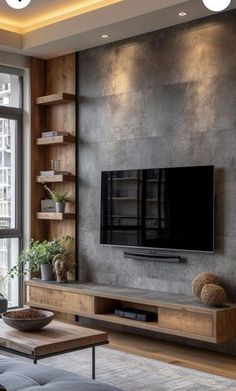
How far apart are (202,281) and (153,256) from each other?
702mm

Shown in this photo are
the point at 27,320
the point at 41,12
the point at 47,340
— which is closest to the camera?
the point at 47,340

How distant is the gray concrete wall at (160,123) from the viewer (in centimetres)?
489

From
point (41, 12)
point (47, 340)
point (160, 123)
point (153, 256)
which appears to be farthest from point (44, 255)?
point (47, 340)

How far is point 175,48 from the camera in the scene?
5.30 m

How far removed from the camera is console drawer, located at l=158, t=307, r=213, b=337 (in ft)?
14.9

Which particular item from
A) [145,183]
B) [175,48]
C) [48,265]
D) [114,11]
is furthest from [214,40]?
[48,265]

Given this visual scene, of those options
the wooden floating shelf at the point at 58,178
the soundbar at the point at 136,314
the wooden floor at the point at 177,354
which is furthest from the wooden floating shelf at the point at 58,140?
the wooden floor at the point at 177,354

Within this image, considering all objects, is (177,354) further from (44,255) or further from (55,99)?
(55,99)

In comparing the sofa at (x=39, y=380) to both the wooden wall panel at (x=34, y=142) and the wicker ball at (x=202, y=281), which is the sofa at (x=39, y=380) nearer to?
the wicker ball at (x=202, y=281)

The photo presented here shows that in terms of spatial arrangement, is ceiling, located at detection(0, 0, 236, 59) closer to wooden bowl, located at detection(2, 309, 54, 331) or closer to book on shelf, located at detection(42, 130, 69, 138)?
book on shelf, located at detection(42, 130, 69, 138)

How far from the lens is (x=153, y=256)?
5.40 metres

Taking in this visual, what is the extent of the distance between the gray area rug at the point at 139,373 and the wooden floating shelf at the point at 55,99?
109 inches

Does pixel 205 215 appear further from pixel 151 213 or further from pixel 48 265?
pixel 48 265

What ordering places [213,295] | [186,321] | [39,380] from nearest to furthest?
[39,380], [213,295], [186,321]
